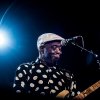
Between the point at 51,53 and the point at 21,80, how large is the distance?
656 mm

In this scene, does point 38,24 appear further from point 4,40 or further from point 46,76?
point 46,76

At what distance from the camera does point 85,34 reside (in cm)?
453

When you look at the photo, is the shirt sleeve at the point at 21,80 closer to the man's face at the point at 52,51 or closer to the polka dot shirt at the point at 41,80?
the polka dot shirt at the point at 41,80

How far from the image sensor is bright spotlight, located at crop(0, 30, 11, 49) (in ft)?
15.3

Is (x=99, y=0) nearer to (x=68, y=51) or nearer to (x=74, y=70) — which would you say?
(x=68, y=51)

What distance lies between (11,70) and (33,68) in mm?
1314

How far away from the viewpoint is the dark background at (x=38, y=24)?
4535 millimetres

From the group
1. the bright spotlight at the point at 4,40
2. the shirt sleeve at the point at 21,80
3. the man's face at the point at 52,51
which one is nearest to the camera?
the shirt sleeve at the point at 21,80

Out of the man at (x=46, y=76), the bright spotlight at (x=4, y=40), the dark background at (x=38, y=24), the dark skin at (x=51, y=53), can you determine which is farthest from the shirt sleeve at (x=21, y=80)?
the bright spotlight at (x=4, y=40)

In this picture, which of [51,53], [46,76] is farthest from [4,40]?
[46,76]

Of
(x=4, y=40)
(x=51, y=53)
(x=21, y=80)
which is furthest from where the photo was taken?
(x=4, y=40)

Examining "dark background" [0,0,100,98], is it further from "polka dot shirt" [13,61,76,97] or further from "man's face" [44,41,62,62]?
"polka dot shirt" [13,61,76,97]

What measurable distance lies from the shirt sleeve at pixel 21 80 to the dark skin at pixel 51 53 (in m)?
0.38

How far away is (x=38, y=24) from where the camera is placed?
4.76 meters
